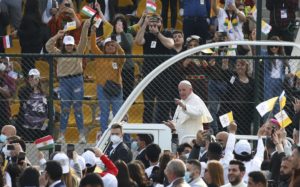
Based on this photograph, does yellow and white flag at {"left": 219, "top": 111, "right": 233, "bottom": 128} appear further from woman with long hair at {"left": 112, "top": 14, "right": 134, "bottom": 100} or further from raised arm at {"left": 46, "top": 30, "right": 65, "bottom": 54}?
raised arm at {"left": 46, "top": 30, "right": 65, "bottom": 54}

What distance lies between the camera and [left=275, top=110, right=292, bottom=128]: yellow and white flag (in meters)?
22.9

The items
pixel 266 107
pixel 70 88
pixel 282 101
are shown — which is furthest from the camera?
pixel 70 88

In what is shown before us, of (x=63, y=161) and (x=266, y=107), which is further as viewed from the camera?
(x=266, y=107)

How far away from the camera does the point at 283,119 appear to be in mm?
22906

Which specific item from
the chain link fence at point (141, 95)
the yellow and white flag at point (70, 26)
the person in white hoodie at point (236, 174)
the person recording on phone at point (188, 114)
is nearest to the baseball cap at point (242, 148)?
the person in white hoodie at point (236, 174)

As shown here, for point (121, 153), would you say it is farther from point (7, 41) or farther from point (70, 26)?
point (7, 41)

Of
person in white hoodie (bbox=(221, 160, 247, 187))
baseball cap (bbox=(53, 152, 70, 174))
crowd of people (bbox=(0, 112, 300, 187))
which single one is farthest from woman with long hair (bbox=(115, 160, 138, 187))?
person in white hoodie (bbox=(221, 160, 247, 187))

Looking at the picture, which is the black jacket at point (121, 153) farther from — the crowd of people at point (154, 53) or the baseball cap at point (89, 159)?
the crowd of people at point (154, 53)

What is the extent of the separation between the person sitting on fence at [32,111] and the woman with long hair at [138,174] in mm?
5233

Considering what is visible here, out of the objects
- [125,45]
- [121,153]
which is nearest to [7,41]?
[125,45]

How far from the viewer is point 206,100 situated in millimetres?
24984

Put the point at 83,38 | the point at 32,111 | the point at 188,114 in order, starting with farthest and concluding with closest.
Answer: the point at 83,38 < the point at 32,111 < the point at 188,114

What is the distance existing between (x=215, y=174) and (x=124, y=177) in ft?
3.55

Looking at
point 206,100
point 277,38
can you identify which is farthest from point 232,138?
point 277,38
